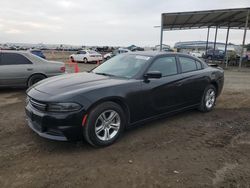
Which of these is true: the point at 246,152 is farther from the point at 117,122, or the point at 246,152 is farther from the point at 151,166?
the point at 117,122

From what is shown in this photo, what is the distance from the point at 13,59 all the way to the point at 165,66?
5.61m

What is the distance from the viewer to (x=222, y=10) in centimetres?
1767

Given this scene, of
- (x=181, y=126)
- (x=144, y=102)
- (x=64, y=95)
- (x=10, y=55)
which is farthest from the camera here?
(x=10, y=55)

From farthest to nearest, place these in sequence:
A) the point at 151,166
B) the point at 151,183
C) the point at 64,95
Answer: the point at 64,95 → the point at 151,166 → the point at 151,183

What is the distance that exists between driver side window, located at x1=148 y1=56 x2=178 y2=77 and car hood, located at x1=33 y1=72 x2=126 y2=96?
2.86ft

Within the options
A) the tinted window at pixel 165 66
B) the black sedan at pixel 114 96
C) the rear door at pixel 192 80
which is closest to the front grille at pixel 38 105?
the black sedan at pixel 114 96

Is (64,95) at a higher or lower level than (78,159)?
higher

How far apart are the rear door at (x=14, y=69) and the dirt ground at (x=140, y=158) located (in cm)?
304

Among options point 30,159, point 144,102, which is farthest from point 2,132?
point 144,102

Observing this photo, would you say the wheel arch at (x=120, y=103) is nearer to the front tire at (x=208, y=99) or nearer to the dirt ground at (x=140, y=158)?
the dirt ground at (x=140, y=158)

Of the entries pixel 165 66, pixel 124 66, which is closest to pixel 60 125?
pixel 124 66

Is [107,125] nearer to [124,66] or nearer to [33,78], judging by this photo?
[124,66]

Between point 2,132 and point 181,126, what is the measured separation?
3.55 meters

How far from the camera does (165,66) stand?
4.89 metres
